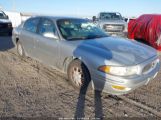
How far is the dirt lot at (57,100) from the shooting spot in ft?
12.7

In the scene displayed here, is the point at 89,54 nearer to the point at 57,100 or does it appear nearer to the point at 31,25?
the point at 57,100

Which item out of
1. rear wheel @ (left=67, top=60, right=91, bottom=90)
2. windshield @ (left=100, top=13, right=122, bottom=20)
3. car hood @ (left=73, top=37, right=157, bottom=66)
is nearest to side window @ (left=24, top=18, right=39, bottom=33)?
car hood @ (left=73, top=37, right=157, bottom=66)

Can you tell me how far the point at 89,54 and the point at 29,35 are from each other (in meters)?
2.62

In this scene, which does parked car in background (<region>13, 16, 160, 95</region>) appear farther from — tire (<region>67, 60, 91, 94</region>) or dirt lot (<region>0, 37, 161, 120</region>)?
dirt lot (<region>0, 37, 161, 120</region>)

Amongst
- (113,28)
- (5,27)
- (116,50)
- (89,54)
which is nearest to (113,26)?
(113,28)

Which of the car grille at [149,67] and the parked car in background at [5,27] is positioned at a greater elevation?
the car grille at [149,67]

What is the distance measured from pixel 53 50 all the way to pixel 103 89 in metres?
1.73

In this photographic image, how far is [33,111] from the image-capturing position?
12.9 ft

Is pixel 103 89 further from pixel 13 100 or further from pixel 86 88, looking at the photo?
pixel 13 100

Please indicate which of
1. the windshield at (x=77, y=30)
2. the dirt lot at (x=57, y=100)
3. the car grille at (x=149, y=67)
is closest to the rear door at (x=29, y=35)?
the dirt lot at (x=57, y=100)

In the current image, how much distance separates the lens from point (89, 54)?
4543 mm

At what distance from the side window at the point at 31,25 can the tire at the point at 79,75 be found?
204 cm

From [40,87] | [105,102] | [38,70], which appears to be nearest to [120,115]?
[105,102]

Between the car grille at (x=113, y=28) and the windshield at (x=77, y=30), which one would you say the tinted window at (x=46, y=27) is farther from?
the car grille at (x=113, y=28)
